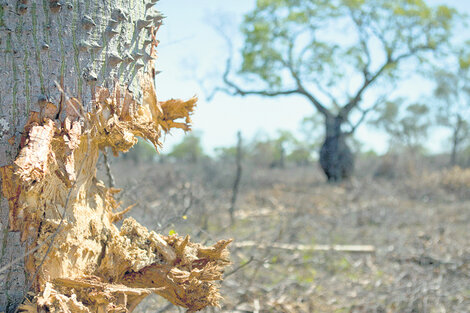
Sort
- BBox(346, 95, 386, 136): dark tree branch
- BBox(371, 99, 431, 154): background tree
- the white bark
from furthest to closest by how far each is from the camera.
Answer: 1. BBox(371, 99, 431, 154): background tree
2. BBox(346, 95, 386, 136): dark tree branch
3. the white bark

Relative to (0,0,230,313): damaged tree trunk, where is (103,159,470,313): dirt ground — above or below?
below

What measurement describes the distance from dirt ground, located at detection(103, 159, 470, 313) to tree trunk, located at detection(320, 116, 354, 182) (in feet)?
16.7

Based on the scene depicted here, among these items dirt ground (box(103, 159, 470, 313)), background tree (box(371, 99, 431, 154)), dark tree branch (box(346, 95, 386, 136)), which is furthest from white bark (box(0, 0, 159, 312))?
background tree (box(371, 99, 431, 154))

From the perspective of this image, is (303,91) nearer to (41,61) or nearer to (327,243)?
(327,243)

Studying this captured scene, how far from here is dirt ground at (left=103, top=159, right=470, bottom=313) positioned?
360cm

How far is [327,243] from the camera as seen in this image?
6074 millimetres

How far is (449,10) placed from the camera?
1591 centimetres

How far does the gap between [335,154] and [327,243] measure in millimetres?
9966

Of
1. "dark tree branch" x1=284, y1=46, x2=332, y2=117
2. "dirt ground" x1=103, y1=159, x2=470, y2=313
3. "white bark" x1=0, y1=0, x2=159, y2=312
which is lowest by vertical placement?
"dirt ground" x1=103, y1=159, x2=470, y2=313

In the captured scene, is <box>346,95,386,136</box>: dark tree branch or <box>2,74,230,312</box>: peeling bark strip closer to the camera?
<box>2,74,230,312</box>: peeling bark strip

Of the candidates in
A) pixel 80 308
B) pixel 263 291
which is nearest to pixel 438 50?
pixel 263 291

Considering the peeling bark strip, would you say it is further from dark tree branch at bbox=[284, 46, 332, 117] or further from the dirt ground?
dark tree branch at bbox=[284, 46, 332, 117]

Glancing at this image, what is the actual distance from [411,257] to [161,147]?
4.68 m

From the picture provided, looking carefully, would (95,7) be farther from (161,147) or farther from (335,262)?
(335,262)
